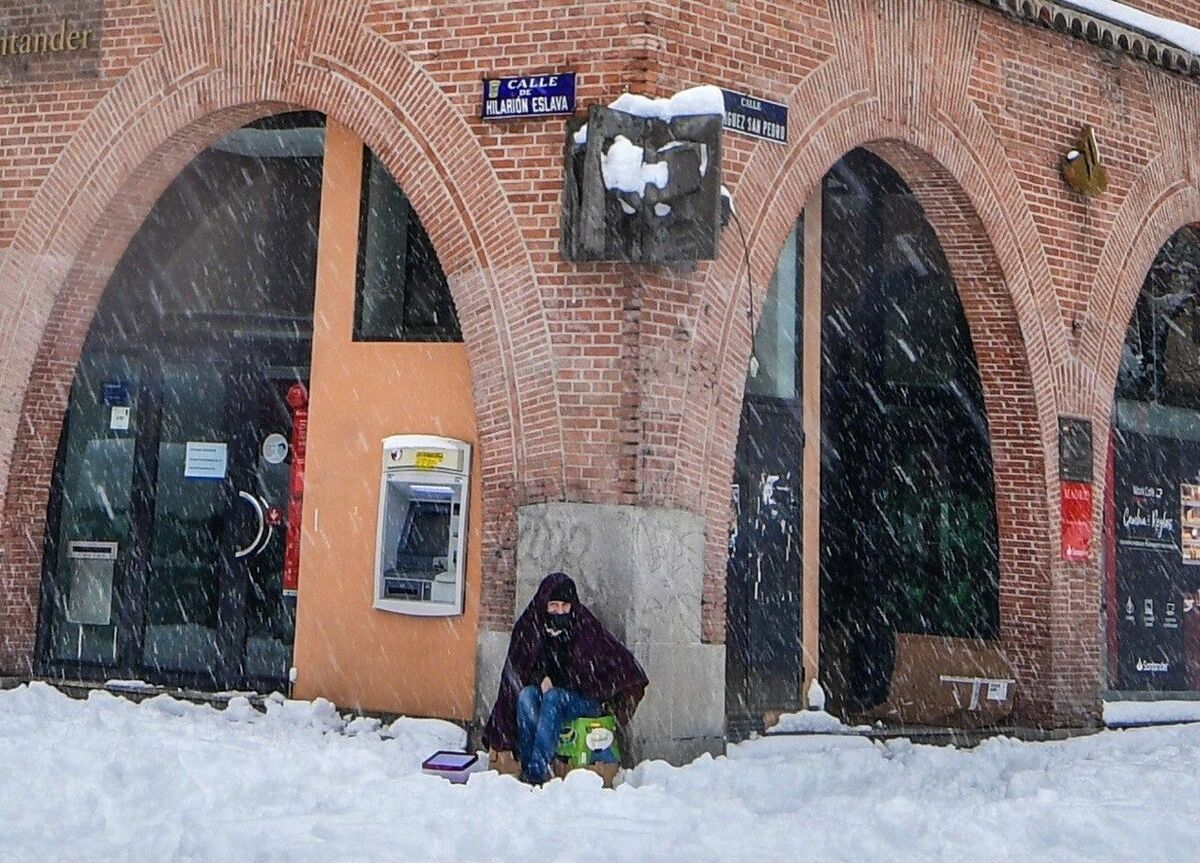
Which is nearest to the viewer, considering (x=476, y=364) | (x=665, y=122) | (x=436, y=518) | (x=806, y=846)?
(x=806, y=846)

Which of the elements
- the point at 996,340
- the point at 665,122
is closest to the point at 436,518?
the point at 665,122

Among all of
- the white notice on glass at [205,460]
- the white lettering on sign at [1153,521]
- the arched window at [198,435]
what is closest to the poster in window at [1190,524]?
the white lettering on sign at [1153,521]

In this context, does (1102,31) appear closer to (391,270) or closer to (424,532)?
(391,270)

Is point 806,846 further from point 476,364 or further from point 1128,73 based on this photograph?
point 1128,73

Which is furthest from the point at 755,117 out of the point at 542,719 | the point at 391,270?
the point at 542,719

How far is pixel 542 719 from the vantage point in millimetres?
8633

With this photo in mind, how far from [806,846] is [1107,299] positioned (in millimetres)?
7293

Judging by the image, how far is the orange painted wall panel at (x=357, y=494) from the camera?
1144 cm

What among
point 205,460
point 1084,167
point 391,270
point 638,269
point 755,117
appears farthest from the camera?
point 205,460

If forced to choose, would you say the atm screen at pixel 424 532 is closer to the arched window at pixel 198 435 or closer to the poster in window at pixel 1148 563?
the arched window at pixel 198 435

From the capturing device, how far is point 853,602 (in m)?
13.6

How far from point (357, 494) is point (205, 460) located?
1943 millimetres

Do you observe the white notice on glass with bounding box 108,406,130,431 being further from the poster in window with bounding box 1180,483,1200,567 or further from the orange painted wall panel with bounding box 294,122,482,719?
the poster in window with bounding box 1180,483,1200,567

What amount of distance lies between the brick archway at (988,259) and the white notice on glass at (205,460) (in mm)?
4948
